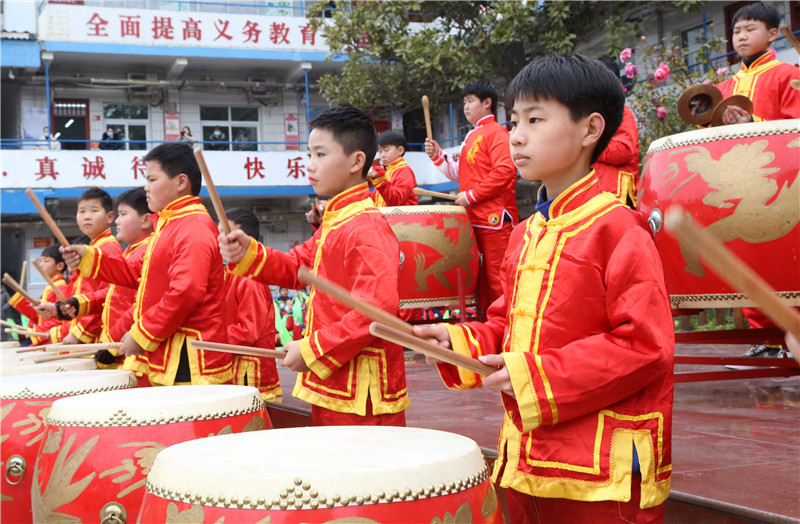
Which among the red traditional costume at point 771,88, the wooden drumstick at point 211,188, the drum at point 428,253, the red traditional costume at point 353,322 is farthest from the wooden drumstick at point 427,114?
the wooden drumstick at point 211,188

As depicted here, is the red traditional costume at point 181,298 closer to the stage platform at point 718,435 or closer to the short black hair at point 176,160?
the short black hair at point 176,160

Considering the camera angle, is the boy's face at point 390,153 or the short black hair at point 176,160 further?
the boy's face at point 390,153

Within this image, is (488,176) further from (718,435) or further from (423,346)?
(423,346)

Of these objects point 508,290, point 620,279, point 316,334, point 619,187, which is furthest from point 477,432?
point 619,187

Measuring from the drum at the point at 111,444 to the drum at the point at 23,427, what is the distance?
1.51ft

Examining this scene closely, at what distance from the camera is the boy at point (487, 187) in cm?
A: 496

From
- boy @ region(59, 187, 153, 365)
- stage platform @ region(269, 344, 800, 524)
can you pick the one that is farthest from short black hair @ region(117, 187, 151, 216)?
stage platform @ region(269, 344, 800, 524)


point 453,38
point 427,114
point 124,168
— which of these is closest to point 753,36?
point 427,114

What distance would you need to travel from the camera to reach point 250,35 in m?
16.3

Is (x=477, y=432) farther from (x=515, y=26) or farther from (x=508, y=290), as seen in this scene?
(x=515, y=26)

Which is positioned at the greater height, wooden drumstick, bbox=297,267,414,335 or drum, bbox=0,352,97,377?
wooden drumstick, bbox=297,267,414,335

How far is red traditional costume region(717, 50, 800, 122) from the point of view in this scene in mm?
3703

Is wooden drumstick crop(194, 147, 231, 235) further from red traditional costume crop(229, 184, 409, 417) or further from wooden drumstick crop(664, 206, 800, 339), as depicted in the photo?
wooden drumstick crop(664, 206, 800, 339)

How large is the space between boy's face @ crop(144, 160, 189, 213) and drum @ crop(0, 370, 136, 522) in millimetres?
989
